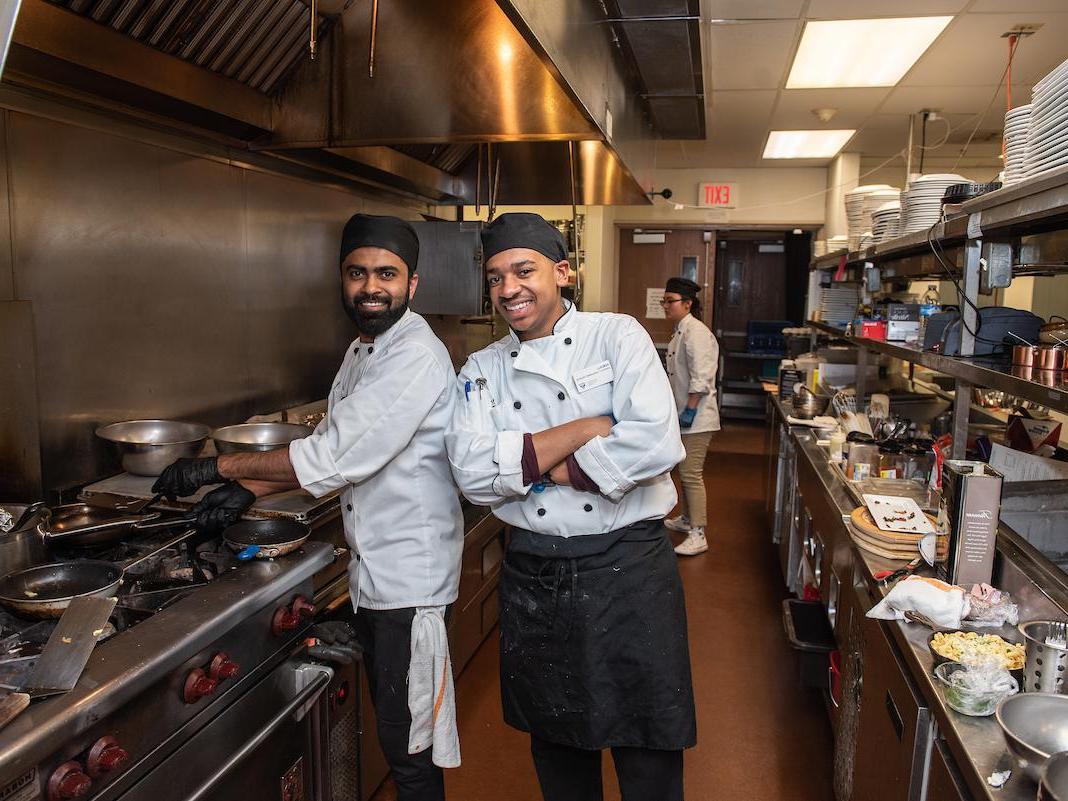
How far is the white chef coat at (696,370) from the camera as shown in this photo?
16.6 feet

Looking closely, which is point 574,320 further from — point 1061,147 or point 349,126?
point 349,126

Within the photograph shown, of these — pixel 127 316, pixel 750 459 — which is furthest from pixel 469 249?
pixel 750 459

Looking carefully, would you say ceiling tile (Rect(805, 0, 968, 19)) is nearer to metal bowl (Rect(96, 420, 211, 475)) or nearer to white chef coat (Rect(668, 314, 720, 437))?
white chef coat (Rect(668, 314, 720, 437))

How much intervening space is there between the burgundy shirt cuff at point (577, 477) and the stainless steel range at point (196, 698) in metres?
0.70

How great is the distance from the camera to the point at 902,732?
1.74 metres

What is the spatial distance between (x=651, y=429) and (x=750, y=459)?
637cm

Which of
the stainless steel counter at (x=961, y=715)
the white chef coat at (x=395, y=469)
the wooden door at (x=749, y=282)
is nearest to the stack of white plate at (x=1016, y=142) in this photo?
the stainless steel counter at (x=961, y=715)

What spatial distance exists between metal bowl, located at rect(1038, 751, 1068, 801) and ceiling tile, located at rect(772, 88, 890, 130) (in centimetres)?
461

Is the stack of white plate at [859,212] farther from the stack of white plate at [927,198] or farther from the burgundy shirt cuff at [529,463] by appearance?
the burgundy shirt cuff at [529,463]

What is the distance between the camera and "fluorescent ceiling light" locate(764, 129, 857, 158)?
6281mm

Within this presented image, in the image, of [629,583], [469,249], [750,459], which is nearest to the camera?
[629,583]

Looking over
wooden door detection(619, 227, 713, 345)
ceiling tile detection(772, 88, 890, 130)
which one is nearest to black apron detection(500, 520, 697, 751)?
ceiling tile detection(772, 88, 890, 130)

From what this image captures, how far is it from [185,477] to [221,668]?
1.88 feet

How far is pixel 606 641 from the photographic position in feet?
6.27
